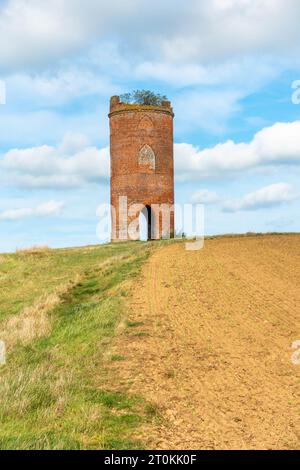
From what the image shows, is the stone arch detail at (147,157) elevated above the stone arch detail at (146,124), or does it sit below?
below

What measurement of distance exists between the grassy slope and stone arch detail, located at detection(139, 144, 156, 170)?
1702cm

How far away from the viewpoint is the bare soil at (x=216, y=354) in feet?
23.4

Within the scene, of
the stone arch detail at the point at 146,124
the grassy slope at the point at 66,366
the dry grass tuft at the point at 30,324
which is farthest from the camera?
the stone arch detail at the point at 146,124

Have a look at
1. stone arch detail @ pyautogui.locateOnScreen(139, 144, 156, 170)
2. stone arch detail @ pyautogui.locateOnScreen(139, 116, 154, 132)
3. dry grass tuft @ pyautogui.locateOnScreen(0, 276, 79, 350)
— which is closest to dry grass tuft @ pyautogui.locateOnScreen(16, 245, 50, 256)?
stone arch detail @ pyautogui.locateOnScreen(139, 144, 156, 170)

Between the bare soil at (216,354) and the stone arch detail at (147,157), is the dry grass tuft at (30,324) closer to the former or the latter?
the bare soil at (216,354)

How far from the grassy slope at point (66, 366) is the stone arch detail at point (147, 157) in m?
17.0

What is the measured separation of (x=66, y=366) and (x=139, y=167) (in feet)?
96.7

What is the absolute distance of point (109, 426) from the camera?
7.07 metres

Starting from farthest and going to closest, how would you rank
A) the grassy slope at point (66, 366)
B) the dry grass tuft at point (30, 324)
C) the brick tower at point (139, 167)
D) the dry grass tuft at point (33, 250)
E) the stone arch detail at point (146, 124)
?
the stone arch detail at point (146, 124) → the brick tower at point (139, 167) → the dry grass tuft at point (33, 250) → the dry grass tuft at point (30, 324) → the grassy slope at point (66, 366)

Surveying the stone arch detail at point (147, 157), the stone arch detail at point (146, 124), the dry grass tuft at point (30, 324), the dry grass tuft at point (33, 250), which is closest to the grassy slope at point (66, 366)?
the dry grass tuft at point (30, 324)
